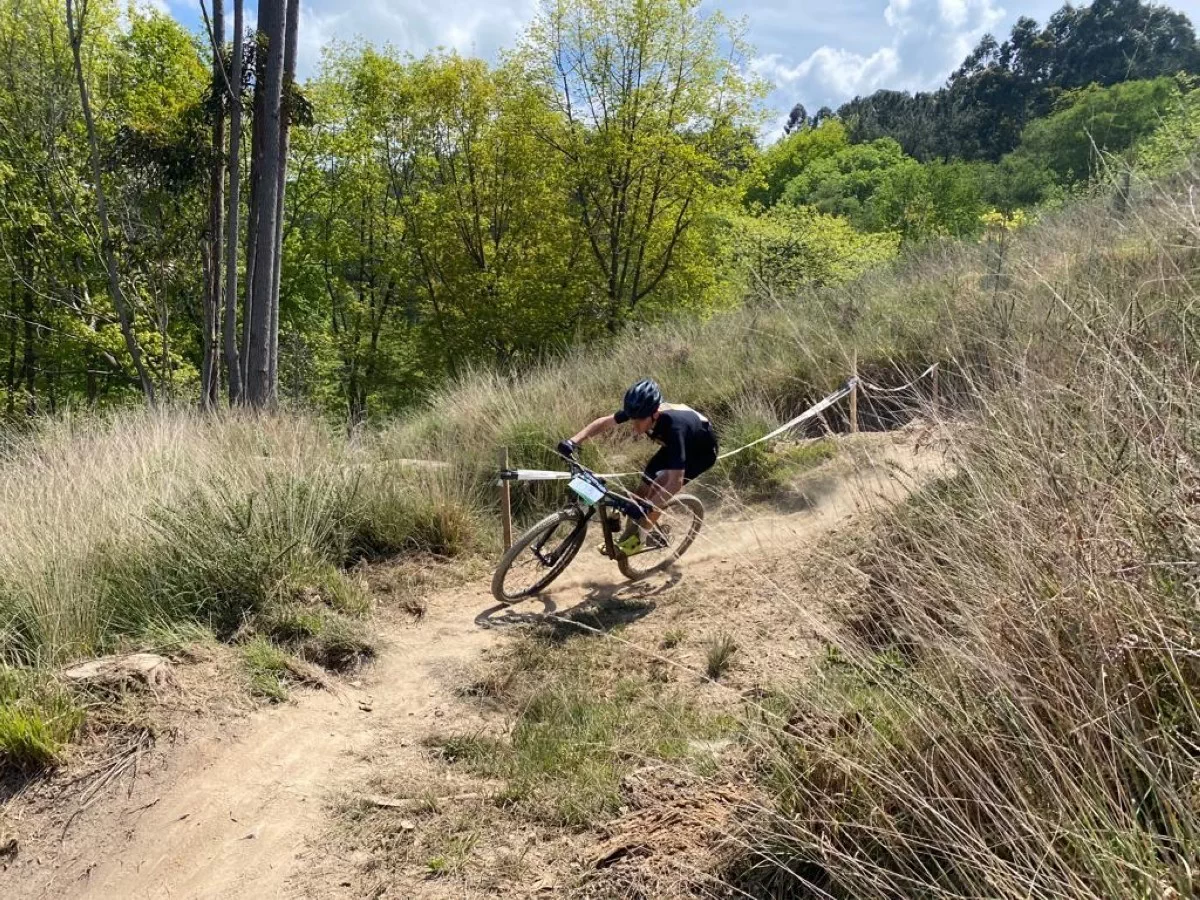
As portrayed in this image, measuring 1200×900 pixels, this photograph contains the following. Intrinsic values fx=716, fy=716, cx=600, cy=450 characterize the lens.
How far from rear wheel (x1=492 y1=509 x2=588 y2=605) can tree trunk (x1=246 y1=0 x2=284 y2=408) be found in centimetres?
580

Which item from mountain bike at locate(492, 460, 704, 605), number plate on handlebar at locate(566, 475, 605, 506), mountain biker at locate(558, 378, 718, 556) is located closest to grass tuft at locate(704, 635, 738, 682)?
mountain biker at locate(558, 378, 718, 556)

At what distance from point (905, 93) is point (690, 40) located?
10003 centimetres

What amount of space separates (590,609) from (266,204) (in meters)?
7.61

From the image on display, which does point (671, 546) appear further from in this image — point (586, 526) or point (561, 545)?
point (561, 545)

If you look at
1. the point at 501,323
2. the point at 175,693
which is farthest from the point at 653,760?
the point at 501,323

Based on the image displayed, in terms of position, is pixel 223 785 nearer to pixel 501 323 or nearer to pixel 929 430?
pixel 929 430

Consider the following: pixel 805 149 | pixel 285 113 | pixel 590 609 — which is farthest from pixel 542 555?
pixel 805 149

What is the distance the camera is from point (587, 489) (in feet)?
17.1

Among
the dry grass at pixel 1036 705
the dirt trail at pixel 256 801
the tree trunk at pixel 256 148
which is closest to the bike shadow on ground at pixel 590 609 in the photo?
the dirt trail at pixel 256 801

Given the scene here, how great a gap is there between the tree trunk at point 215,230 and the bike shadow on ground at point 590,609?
625 centimetres

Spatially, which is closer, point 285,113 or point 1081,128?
point 1081,128

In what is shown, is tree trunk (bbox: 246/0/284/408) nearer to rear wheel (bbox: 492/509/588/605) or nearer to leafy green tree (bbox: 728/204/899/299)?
rear wheel (bbox: 492/509/588/605)

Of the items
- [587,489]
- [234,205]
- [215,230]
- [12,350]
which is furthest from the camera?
[12,350]

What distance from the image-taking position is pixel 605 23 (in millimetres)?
16797
